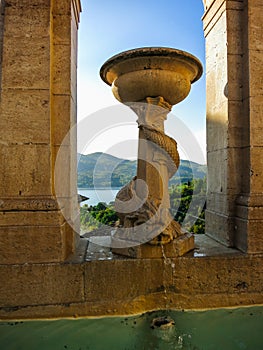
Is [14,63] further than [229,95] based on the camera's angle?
No

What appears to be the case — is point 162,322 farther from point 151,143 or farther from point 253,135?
point 253,135

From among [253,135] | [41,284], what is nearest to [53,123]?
[41,284]

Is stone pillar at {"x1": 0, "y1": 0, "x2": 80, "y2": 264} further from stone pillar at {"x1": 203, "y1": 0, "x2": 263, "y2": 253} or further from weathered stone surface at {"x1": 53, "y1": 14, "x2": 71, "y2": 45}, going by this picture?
stone pillar at {"x1": 203, "y1": 0, "x2": 263, "y2": 253}

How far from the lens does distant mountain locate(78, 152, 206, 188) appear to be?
392 centimetres

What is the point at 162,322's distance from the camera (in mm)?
3127

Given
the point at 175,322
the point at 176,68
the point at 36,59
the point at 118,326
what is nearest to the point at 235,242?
the point at 175,322

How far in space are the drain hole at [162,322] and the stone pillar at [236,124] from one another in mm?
1340

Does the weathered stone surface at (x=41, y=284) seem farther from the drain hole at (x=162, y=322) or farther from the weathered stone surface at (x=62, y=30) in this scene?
the weathered stone surface at (x=62, y=30)

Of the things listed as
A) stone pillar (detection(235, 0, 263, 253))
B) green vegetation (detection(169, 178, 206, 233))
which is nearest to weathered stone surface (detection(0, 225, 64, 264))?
green vegetation (detection(169, 178, 206, 233))

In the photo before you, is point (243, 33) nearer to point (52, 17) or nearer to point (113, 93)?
point (113, 93)

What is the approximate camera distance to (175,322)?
316cm

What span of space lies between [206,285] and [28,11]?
4.00 metres

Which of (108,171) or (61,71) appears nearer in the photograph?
(61,71)

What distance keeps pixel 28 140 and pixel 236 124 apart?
275 centimetres
